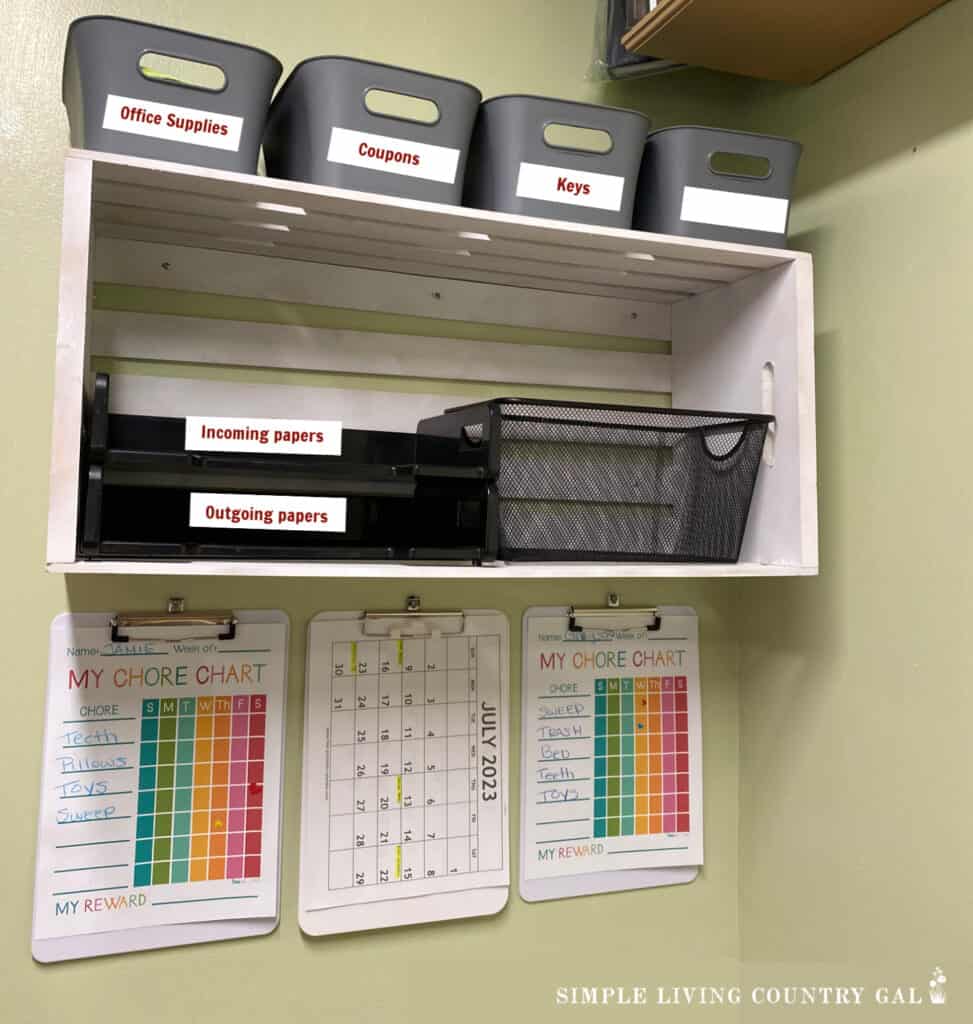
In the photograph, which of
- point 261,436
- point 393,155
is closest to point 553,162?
point 393,155

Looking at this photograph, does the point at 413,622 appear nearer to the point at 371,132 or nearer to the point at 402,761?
the point at 402,761

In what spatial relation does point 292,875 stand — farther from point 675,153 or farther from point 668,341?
point 675,153

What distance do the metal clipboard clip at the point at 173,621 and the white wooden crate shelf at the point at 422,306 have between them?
233mm

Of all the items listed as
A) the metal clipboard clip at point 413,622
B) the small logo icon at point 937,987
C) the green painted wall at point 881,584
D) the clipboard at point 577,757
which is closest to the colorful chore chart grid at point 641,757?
the clipboard at point 577,757

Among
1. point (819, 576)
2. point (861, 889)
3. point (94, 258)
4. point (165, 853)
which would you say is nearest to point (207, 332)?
point (94, 258)

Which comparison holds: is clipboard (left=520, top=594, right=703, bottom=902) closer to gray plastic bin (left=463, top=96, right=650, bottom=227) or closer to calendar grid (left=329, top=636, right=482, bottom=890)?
calendar grid (left=329, top=636, right=482, bottom=890)

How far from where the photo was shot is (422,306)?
4.12 ft

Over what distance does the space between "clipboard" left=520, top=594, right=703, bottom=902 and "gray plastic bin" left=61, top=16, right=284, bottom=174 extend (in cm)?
71

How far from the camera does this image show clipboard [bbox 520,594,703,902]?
4.22 feet

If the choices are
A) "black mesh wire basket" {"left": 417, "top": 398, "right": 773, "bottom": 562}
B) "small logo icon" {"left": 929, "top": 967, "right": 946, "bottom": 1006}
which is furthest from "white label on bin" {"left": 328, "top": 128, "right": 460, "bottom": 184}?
"small logo icon" {"left": 929, "top": 967, "right": 946, "bottom": 1006}

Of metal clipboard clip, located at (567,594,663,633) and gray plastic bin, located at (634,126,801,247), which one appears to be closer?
gray plastic bin, located at (634,126,801,247)

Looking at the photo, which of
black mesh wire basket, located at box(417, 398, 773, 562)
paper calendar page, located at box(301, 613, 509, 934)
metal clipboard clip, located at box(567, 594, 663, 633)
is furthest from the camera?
metal clipboard clip, located at box(567, 594, 663, 633)

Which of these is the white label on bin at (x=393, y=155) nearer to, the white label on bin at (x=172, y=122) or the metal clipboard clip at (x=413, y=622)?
the white label on bin at (x=172, y=122)

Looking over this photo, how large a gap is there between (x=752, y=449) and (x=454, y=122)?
1.72ft
